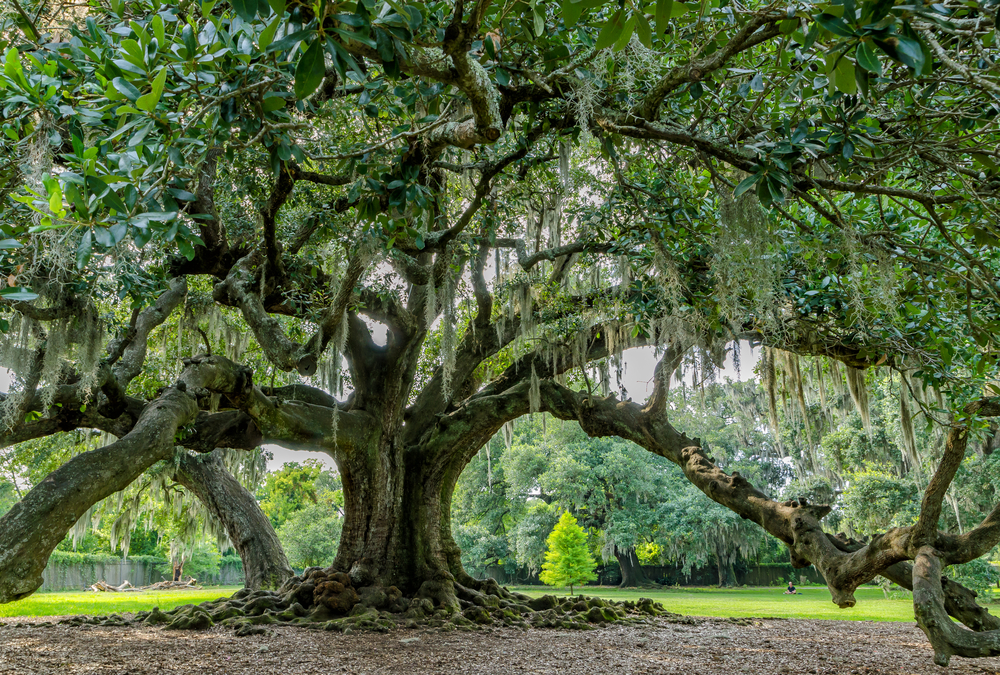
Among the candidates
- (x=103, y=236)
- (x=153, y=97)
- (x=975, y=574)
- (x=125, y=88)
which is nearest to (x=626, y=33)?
(x=153, y=97)

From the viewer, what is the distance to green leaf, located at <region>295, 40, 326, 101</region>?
1614mm

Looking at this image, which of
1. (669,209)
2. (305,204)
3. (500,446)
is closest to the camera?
(669,209)

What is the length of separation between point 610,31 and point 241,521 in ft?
30.7

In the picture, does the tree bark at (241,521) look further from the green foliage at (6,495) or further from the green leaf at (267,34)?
the green foliage at (6,495)

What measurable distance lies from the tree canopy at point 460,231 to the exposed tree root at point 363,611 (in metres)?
0.27

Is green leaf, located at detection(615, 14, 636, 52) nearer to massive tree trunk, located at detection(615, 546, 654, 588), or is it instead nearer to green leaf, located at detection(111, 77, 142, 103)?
green leaf, located at detection(111, 77, 142, 103)

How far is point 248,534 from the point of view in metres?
9.17

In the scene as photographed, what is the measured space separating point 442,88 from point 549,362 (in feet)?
16.6

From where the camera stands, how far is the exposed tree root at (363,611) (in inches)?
258

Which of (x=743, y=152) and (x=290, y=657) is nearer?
(x=743, y=152)

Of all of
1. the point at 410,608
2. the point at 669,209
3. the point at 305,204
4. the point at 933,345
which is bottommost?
the point at 410,608

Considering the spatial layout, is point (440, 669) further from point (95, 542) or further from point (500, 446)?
point (95, 542)

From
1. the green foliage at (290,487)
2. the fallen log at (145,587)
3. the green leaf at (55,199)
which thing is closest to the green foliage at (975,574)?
the green leaf at (55,199)

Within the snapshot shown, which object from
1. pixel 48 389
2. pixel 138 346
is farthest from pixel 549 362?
pixel 48 389
